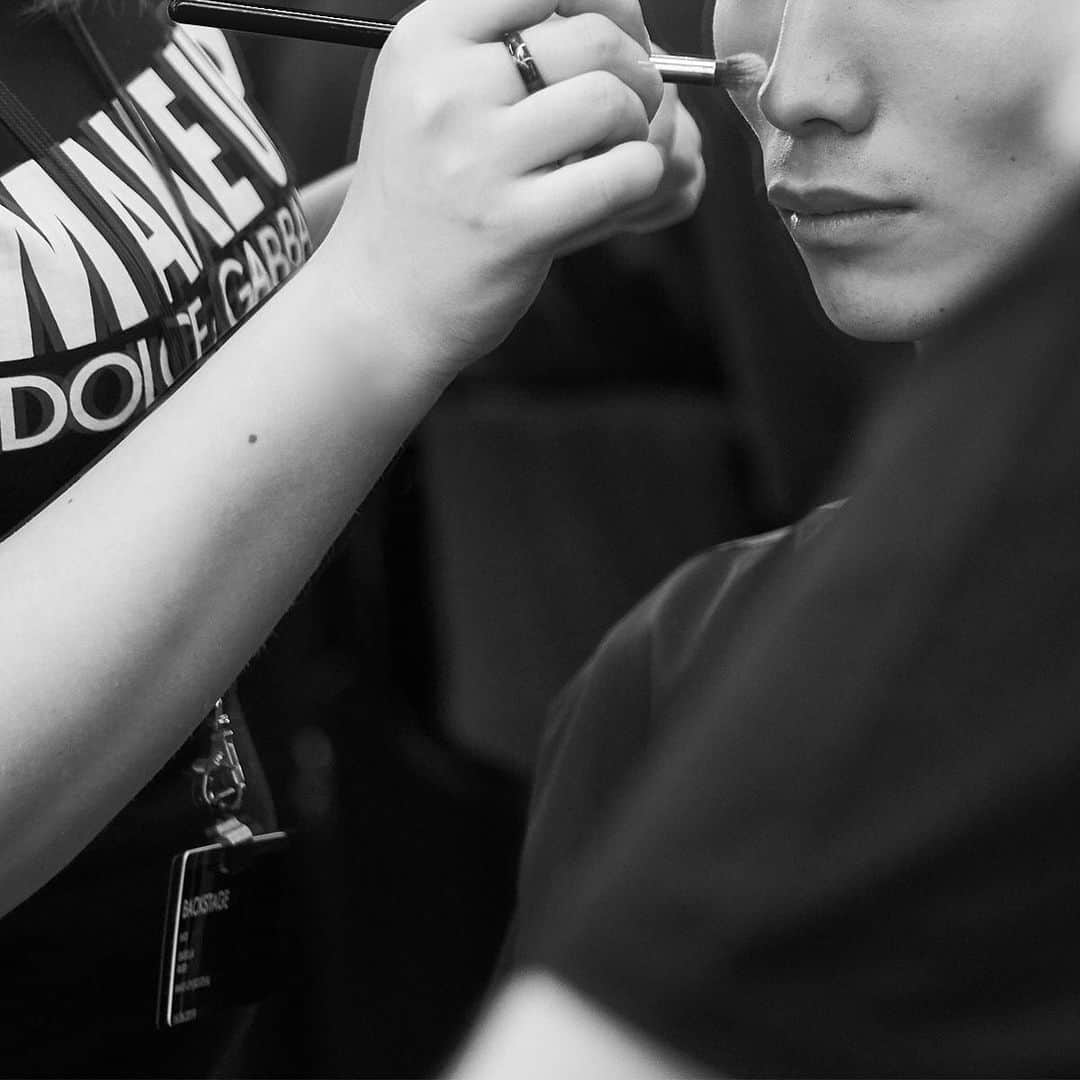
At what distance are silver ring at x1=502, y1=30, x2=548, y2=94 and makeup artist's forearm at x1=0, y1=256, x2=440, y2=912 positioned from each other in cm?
13

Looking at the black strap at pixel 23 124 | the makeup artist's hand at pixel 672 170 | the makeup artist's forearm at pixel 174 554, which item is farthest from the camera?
the makeup artist's hand at pixel 672 170

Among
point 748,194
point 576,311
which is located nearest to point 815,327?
point 748,194

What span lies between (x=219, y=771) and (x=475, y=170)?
401 millimetres

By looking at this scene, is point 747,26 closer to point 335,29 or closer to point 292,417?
point 335,29

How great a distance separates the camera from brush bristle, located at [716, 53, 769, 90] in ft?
2.49

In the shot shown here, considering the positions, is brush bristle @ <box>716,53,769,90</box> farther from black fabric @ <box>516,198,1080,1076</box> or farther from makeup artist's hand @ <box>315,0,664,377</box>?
black fabric @ <box>516,198,1080,1076</box>

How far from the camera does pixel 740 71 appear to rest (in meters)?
0.76

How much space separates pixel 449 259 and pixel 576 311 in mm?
992

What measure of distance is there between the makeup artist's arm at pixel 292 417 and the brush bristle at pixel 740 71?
10 centimetres

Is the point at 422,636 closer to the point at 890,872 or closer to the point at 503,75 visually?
the point at 503,75

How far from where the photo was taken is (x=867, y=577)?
348 millimetres

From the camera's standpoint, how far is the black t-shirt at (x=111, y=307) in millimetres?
726

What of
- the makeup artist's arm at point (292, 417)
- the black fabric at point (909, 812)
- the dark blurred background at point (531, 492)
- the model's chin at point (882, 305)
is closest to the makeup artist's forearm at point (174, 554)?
the makeup artist's arm at point (292, 417)

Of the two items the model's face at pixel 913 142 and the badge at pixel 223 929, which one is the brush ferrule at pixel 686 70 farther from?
the badge at pixel 223 929
